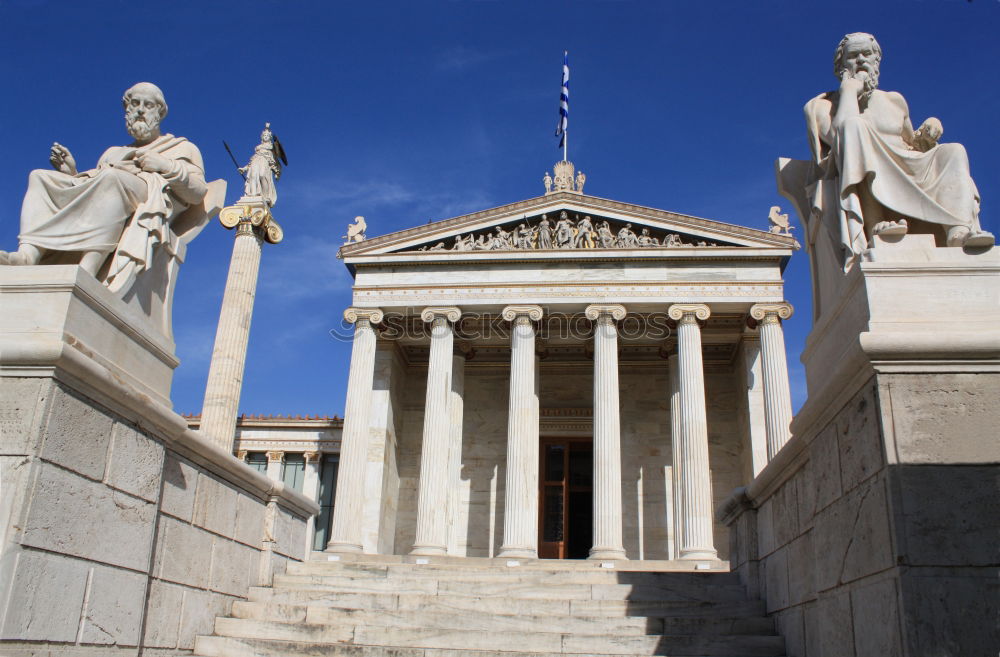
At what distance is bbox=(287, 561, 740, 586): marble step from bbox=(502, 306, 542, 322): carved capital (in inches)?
476

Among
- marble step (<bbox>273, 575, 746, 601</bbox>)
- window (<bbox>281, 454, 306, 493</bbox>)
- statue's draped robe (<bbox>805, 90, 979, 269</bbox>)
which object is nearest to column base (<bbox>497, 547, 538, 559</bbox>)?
marble step (<bbox>273, 575, 746, 601</bbox>)

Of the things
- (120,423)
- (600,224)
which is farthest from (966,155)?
(600,224)

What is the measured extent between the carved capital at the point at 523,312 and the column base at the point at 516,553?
22.6 feet

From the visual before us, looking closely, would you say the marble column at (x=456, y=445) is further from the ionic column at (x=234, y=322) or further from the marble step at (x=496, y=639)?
the marble step at (x=496, y=639)

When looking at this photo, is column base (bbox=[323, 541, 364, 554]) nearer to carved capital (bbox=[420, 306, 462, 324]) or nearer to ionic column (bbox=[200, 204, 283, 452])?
ionic column (bbox=[200, 204, 283, 452])

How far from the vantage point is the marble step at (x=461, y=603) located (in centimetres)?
925

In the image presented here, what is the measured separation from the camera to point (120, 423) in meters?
6.21

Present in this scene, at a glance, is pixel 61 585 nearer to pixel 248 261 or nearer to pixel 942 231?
pixel 942 231

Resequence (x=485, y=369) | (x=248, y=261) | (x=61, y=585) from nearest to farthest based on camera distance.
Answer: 1. (x=61, y=585)
2. (x=248, y=261)
3. (x=485, y=369)

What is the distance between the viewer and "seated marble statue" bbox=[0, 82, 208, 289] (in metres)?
6.23

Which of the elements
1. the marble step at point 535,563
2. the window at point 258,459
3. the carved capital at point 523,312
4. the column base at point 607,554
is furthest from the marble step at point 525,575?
the window at point 258,459

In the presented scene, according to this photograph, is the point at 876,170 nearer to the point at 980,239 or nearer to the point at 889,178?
the point at 889,178

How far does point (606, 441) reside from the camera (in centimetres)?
2331

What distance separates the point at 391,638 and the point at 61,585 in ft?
11.7
